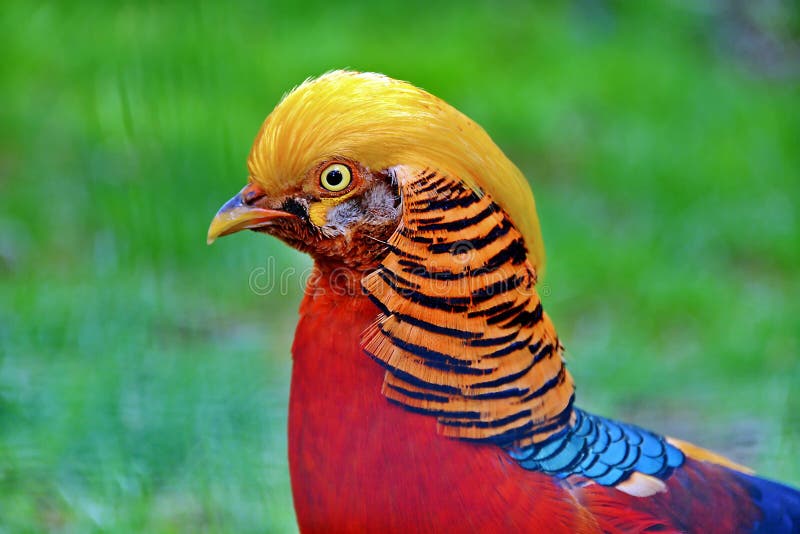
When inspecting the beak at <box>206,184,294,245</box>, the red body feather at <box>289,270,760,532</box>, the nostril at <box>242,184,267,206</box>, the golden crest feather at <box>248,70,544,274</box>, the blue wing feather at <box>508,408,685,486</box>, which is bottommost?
the red body feather at <box>289,270,760,532</box>

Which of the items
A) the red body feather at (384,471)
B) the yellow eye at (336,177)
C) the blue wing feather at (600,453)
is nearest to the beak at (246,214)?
the yellow eye at (336,177)

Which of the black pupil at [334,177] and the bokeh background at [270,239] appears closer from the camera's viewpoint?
the black pupil at [334,177]

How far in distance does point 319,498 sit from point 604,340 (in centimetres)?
320

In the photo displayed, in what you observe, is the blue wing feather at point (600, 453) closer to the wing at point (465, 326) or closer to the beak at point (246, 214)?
the wing at point (465, 326)

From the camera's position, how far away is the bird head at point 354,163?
78.3 inches

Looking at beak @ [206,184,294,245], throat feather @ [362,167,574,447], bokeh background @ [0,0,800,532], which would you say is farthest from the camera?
bokeh background @ [0,0,800,532]

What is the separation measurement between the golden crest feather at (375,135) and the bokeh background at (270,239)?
3.40 feet

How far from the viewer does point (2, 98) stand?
20.0 feet

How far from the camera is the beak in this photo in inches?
82.3

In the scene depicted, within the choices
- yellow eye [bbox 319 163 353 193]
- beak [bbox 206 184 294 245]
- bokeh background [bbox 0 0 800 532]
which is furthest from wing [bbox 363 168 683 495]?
bokeh background [bbox 0 0 800 532]

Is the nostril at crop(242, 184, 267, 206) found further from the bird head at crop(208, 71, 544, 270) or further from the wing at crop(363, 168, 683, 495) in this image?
the wing at crop(363, 168, 683, 495)

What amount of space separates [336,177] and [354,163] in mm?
54

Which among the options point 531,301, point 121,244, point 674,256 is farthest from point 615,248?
point 531,301

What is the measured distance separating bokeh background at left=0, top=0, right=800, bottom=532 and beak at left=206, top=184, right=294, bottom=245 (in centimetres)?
98
